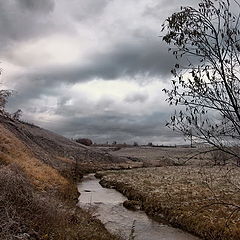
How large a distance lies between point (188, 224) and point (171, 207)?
4.44 m

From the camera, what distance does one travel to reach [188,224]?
21.1 m

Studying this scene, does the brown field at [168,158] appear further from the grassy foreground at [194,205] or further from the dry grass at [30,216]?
the dry grass at [30,216]

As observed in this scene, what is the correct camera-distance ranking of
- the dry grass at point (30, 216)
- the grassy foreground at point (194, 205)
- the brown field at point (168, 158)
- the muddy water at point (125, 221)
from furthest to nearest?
1. the muddy water at point (125, 221)
2. the grassy foreground at point (194, 205)
3. the dry grass at point (30, 216)
4. the brown field at point (168, 158)

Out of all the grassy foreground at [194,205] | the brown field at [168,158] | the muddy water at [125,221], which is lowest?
the muddy water at [125,221]

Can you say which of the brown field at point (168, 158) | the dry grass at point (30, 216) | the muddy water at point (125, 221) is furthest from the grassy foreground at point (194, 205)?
the dry grass at point (30, 216)

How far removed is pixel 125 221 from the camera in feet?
75.3

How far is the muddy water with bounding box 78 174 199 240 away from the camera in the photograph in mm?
19469

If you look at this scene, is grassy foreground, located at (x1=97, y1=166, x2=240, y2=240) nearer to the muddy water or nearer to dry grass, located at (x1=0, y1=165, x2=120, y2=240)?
the muddy water

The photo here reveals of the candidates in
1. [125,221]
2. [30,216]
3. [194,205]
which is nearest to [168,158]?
[194,205]

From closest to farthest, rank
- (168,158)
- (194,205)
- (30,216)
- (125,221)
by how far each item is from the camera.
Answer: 1. (30,216)
2. (125,221)
3. (194,205)
4. (168,158)

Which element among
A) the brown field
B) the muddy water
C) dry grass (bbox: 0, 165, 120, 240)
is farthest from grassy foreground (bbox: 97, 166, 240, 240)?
dry grass (bbox: 0, 165, 120, 240)

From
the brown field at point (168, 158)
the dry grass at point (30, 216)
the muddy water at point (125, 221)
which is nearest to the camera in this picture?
the brown field at point (168, 158)

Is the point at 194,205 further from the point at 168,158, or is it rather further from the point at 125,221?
the point at 168,158

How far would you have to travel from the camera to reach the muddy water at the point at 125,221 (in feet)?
63.9
